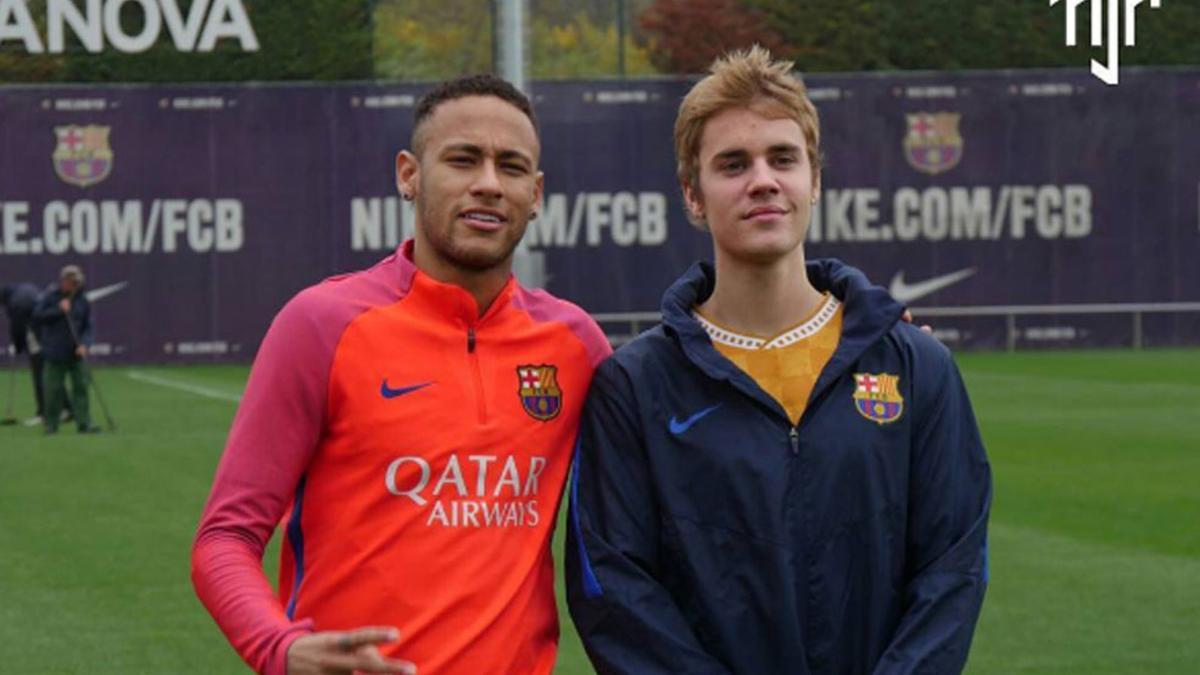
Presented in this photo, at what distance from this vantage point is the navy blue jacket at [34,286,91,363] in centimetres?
2528

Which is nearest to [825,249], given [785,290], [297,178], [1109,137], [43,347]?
[1109,137]

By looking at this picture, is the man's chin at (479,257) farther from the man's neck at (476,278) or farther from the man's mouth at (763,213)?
the man's mouth at (763,213)

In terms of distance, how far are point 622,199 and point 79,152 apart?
784 cm

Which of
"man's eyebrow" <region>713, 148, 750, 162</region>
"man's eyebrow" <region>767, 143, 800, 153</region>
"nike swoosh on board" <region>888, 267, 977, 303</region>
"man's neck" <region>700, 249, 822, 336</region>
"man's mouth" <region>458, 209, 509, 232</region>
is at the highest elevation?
"man's eyebrow" <region>767, 143, 800, 153</region>

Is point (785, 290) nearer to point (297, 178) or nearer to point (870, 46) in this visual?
point (297, 178)

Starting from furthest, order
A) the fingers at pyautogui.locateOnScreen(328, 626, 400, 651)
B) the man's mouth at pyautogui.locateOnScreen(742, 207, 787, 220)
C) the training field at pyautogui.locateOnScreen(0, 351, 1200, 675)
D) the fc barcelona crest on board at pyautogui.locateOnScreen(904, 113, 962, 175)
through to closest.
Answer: the fc barcelona crest on board at pyautogui.locateOnScreen(904, 113, 962, 175)
the training field at pyautogui.locateOnScreen(0, 351, 1200, 675)
the man's mouth at pyautogui.locateOnScreen(742, 207, 787, 220)
the fingers at pyautogui.locateOnScreen(328, 626, 400, 651)

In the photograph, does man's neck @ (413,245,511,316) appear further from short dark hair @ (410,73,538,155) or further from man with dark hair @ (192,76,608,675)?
short dark hair @ (410,73,538,155)

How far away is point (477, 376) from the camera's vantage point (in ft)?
14.8

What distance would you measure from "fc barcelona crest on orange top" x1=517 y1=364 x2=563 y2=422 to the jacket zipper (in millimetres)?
73

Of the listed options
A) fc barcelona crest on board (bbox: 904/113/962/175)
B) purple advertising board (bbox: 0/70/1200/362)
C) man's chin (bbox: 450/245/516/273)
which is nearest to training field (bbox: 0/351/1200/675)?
man's chin (bbox: 450/245/516/273)

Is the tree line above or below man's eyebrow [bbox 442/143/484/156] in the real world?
above

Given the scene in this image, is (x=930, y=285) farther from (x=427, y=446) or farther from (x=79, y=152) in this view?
(x=427, y=446)

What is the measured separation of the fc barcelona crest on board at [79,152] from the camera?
35969mm

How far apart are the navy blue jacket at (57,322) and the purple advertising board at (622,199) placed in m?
10.4
